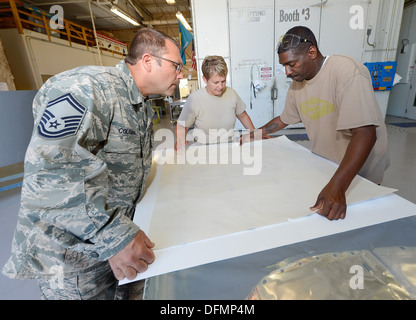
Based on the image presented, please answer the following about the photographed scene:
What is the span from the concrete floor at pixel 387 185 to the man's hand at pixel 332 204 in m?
1.78

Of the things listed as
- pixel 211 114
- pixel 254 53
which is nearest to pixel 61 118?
pixel 211 114

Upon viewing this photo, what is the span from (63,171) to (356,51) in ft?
17.3

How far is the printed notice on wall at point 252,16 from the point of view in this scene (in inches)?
156

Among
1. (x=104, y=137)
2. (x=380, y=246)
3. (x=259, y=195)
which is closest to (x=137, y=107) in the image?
(x=104, y=137)

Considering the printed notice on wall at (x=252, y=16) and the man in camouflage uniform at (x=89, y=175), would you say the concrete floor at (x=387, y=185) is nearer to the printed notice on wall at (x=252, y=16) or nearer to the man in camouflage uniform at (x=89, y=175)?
the man in camouflage uniform at (x=89, y=175)

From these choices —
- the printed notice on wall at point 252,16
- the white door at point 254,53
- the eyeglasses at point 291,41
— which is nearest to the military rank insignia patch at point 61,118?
the eyeglasses at point 291,41

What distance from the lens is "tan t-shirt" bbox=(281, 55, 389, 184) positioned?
0.88 meters

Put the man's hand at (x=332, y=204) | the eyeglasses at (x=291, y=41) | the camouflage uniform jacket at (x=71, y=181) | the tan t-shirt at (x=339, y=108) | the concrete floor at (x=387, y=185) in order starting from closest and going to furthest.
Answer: the camouflage uniform jacket at (x=71, y=181) < the man's hand at (x=332, y=204) < the tan t-shirt at (x=339, y=108) < the eyeglasses at (x=291, y=41) < the concrete floor at (x=387, y=185)

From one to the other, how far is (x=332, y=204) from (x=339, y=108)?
0.54 m

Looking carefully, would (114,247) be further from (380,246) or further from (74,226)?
(380,246)

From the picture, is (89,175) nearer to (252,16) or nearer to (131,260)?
(131,260)

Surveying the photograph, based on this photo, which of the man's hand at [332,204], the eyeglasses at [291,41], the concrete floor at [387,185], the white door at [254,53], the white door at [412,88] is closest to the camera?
the man's hand at [332,204]

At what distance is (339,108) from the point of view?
102 cm

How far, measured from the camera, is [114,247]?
0.57 m
